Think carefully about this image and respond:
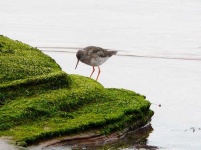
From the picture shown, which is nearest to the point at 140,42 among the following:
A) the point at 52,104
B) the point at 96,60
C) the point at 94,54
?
the point at 96,60

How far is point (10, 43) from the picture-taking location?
12305 millimetres

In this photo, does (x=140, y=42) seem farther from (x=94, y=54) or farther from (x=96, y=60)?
(x=94, y=54)

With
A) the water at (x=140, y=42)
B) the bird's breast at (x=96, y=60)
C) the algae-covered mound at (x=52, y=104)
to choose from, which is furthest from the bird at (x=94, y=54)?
the algae-covered mound at (x=52, y=104)

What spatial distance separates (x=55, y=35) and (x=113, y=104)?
9358 millimetres

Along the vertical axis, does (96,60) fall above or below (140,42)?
below

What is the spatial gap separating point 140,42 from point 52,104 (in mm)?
9153

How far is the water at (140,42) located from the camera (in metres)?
11.4

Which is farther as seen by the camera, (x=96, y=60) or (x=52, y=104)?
(x=96, y=60)

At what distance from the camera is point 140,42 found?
18984mm

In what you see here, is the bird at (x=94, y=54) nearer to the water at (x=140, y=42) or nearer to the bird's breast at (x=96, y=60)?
the bird's breast at (x=96, y=60)

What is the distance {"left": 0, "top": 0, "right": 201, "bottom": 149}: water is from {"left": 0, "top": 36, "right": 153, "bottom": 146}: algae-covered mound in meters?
0.63

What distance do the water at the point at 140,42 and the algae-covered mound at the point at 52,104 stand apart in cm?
63

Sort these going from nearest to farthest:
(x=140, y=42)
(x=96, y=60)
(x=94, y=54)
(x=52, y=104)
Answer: (x=52, y=104) < (x=94, y=54) < (x=96, y=60) < (x=140, y=42)

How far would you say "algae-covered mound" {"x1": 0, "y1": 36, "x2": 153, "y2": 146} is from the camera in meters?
9.54
